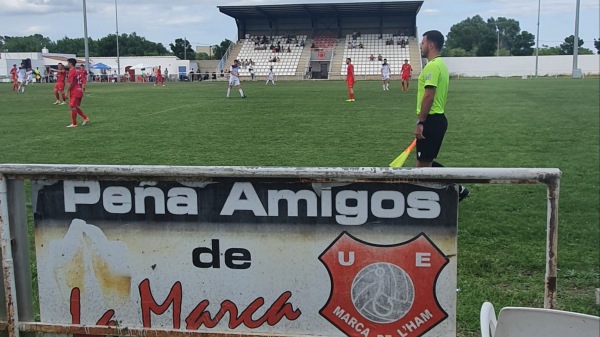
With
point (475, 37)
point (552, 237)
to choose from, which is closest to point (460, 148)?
point (552, 237)

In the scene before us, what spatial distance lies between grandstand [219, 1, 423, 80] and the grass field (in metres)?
39.2

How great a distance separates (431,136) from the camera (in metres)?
6.63

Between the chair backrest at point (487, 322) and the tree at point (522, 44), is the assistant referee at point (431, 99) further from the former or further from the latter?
the tree at point (522, 44)

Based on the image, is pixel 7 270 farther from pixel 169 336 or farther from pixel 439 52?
pixel 439 52

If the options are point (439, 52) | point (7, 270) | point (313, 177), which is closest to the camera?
point (313, 177)

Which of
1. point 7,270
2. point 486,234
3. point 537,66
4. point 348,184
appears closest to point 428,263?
point 348,184

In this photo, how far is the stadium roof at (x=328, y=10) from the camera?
61562 millimetres

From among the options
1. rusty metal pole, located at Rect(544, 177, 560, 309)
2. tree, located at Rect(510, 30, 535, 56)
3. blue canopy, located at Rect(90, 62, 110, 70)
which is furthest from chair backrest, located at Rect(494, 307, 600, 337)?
tree, located at Rect(510, 30, 535, 56)

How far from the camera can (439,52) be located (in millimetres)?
6598

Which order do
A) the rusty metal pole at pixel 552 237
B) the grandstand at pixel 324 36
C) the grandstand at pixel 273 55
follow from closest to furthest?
1. the rusty metal pole at pixel 552 237
2. the grandstand at pixel 324 36
3. the grandstand at pixel 273 55

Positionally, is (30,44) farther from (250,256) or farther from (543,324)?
(543,324)

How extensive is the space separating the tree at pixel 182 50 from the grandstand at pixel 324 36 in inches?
722

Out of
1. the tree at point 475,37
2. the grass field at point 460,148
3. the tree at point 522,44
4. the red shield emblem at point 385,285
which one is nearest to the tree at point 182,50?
the tree at point 475,37

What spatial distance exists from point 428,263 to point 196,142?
403 inches
